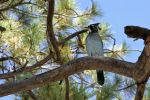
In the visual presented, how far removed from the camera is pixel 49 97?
1881 mm

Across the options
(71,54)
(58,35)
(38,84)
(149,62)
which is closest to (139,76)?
(149,62)

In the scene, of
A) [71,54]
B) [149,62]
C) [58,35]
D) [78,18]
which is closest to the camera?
→ [149,62]

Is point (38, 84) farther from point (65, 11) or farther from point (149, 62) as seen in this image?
point (65, 11)

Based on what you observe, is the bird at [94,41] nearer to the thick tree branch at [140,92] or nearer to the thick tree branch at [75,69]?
the thick tree branch at [75,69]

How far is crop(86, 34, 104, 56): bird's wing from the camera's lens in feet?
7.70

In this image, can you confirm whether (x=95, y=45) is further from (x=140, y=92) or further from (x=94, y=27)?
(x=140, y=92)

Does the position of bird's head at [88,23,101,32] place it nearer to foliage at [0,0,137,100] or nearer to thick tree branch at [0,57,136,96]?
foliage at [0,0,137,100]

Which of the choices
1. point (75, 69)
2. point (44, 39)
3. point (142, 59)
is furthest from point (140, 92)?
point (44, 39)

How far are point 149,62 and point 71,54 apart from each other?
853 mm

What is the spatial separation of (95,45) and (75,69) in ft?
3.40

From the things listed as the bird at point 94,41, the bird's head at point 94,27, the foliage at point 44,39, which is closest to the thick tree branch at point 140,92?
the foliage at point 44,39

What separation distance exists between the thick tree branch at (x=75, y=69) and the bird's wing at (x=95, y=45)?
0.89 metres

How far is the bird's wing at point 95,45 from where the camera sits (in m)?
2.35

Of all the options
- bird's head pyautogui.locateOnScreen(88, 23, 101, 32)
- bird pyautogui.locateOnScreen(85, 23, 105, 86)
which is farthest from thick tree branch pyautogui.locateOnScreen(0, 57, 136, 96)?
bird's head pyautogui.locateOnScreen(88, 23, 101, 32)
